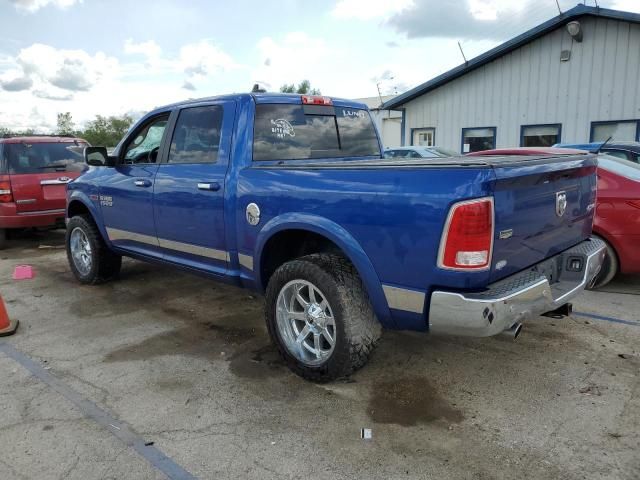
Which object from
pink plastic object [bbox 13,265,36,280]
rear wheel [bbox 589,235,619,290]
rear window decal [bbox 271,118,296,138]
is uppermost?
rear window decal [bbox 271,118,296,138]

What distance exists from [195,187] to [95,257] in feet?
7.48

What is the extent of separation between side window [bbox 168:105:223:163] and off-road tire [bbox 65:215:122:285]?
1.78 m

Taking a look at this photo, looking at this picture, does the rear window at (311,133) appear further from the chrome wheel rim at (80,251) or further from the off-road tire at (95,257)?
the chrome wheel rim at (80,251)

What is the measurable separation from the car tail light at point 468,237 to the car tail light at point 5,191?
24.3ft

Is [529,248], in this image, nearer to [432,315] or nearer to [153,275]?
[432,315]

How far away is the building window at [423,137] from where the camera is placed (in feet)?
54.1

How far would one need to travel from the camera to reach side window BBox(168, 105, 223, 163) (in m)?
4.08

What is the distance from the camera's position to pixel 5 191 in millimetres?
7719

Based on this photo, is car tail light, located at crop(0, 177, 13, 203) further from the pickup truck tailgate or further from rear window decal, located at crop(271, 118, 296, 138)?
the pickup truck tailgate

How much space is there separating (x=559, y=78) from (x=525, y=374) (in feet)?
40.7

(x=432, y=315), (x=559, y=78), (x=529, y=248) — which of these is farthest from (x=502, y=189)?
(x=559, y=78)

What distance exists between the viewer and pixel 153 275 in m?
6.41

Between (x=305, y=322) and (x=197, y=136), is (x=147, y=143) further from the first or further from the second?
(x=305, y=322)

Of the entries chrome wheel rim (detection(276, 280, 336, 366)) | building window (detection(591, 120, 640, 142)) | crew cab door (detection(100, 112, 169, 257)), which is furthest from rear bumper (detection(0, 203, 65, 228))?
building window (detection(591, 120, 640, 142))
